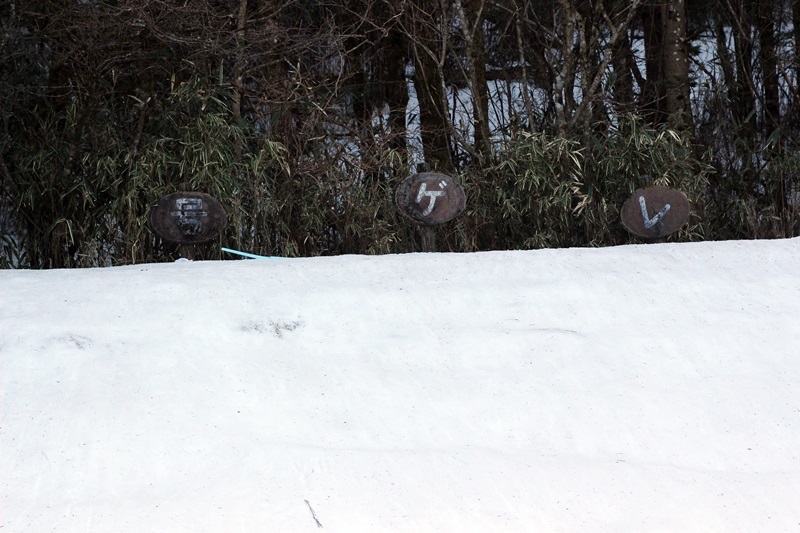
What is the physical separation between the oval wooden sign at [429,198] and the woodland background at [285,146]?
15.9 inches

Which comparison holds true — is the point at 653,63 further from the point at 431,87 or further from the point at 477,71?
the point at 431,87

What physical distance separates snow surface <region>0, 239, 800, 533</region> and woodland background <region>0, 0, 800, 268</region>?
853 mm

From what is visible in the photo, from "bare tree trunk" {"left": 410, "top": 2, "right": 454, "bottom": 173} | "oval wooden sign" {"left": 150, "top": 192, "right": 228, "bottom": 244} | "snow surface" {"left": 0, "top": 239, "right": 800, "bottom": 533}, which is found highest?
"bare tree trunk" {"left": 410, "top": 2, "right": 454, "bottom": 173}

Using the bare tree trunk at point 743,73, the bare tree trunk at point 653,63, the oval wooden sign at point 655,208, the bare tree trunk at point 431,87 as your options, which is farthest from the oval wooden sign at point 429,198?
the bare tree trunk at point 743,73

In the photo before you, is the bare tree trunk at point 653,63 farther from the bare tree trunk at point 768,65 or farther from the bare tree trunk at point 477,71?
the bare tree trunk at point 477,71

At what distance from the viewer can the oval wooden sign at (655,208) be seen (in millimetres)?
3775

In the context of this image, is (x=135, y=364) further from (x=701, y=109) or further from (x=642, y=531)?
(x=701, y=109)

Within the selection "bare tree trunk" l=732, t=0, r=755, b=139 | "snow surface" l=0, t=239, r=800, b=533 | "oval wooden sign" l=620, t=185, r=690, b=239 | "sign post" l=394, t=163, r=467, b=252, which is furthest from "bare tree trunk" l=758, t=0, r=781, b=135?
"sign post" l=394, t=163, r=467, b=252

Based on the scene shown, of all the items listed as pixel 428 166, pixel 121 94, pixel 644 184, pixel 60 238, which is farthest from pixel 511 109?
pixel 60 238

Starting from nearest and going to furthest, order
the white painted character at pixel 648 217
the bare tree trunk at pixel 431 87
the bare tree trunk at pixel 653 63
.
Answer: the white painted character at pixel 648 217
the bare tree trunk at pixel 431 87
the bare tree trunk at pixel 653 63

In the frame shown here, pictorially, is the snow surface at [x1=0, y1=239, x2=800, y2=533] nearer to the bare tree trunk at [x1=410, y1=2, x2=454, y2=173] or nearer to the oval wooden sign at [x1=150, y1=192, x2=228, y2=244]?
the oval wooden sign at [x1=150, y1=192, x2=228, y2=244]

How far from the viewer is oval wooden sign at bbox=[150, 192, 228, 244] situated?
3486 mm

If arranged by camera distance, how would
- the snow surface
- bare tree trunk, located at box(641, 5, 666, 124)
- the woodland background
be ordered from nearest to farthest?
the snow surface → the woodland background → bare tree trunk, located at box(641, 5, 666, 124)

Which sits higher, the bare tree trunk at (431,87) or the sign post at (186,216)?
the bare tree trunk at (431,87)
